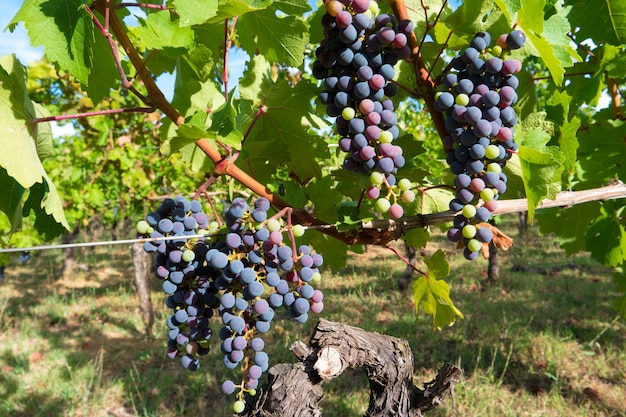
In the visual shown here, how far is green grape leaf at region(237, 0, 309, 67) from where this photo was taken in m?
1.08

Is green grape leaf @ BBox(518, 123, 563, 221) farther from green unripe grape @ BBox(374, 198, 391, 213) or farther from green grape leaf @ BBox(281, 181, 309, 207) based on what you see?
green grape leaf @ BBox(281, 181, 309, 207)

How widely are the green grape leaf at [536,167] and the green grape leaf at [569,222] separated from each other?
1405mm

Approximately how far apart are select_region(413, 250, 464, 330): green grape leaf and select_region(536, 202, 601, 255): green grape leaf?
138 cm

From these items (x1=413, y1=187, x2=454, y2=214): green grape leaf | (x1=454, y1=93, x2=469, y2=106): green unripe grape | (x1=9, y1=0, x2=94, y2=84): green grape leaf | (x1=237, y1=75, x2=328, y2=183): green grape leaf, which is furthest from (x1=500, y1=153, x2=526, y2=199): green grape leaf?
(x1=9, y1=0, x2=94, y2=84): green grape leaf

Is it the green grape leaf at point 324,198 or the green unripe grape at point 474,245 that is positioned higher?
the green grape leaf at point 324,198

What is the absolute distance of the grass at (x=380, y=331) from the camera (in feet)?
12.8

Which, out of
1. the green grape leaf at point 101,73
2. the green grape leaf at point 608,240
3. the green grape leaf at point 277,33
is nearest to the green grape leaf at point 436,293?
the green grape leaf at point 277,33

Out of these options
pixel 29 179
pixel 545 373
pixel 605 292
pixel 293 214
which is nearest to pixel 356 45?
pixel 293 214

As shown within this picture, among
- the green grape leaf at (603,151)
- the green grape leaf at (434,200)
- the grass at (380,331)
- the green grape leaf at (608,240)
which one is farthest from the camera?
the grass at (380,331)

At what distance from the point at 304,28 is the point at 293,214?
46 centimetres

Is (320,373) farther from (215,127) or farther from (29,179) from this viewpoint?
(29,179)

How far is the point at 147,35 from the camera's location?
0.95 metres

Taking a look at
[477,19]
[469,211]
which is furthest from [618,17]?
[469,211]

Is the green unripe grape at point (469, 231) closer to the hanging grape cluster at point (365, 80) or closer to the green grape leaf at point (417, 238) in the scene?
the hanging grape cluster at point (365, 80)
